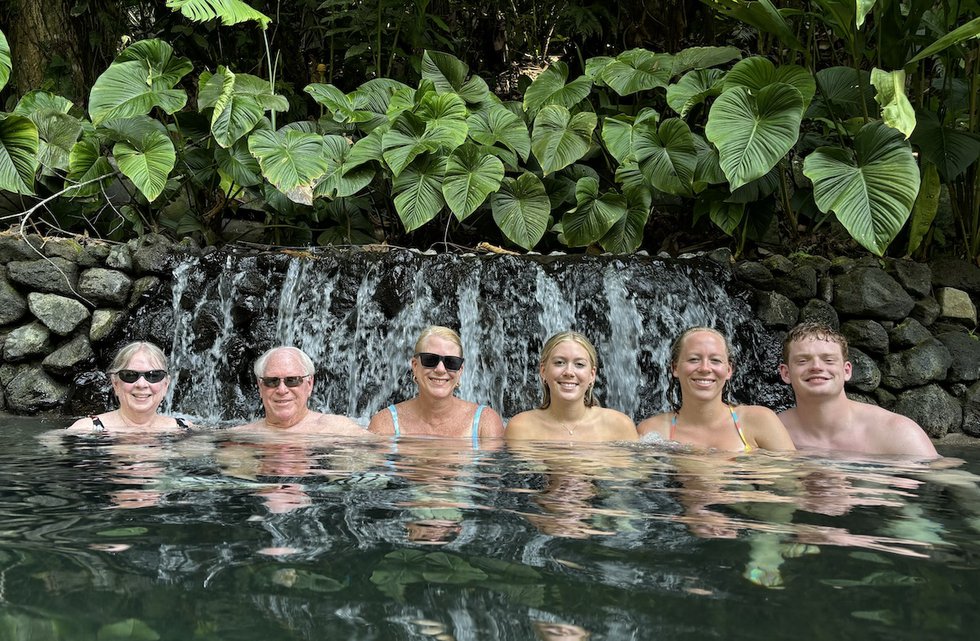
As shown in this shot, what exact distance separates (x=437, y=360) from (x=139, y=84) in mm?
4589

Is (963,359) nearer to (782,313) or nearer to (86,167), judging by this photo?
(782,313)

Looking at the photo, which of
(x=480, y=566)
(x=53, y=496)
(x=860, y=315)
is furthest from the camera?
(x=860, y=315)

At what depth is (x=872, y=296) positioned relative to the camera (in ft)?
21.5

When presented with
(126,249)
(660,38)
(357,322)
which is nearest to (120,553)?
(357,322)

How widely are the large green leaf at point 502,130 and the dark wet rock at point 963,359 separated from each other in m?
3.29

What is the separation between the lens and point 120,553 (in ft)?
6.33

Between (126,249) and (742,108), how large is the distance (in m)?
4.33

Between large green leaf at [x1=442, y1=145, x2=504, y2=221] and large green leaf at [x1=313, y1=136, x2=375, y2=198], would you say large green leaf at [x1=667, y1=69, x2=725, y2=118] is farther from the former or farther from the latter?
large green leaf at [x1=313, y1=136, x2=375, y2=198]

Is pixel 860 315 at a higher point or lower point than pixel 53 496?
higher

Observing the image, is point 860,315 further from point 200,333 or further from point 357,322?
point 200,333

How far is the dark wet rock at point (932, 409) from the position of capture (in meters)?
6.31

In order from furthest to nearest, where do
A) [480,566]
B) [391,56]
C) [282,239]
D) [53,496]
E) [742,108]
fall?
1. [391,56]
2. [282,239]
3. [742,108]
4. [53,496]
5. [480,566]

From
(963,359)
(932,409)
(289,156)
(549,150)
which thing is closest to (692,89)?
(549,150)

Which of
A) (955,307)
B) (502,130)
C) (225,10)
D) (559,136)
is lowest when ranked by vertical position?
(955,307)
